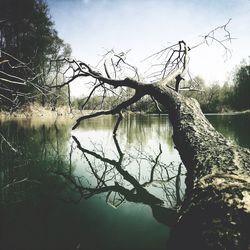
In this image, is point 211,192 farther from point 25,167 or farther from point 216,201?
point 25,167

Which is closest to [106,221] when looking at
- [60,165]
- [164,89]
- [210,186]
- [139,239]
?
[139,239]

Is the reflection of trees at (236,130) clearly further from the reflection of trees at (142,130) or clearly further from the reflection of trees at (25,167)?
the reflection of trees at (25,167)

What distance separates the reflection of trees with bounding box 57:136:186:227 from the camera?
2.71m

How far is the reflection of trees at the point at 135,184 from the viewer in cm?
271

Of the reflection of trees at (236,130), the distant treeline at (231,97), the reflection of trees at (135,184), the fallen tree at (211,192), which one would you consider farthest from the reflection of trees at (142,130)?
the distant treeline at (231,97)

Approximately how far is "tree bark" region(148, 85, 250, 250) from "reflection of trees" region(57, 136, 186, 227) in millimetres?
448

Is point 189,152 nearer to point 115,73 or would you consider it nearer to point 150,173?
point 150,173

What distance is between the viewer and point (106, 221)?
231 centimetres

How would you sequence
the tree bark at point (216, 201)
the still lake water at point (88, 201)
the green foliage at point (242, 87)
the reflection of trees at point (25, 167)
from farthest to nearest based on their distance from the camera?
the green foliage at point (242, 87)
the reflection of trees at point (25, 167)
the still lake water at point (88, 201)
the tree bark at point (216, 201)

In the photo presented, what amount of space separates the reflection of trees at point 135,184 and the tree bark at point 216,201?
45 cm

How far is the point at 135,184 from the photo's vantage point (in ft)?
11.3

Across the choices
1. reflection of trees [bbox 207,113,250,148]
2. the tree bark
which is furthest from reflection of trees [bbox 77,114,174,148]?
the tree bark

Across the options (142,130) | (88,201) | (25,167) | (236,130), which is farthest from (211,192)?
(142,130)

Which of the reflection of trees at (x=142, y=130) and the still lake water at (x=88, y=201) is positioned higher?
the reflection of trees at (x=142, y=130)
